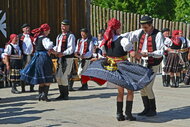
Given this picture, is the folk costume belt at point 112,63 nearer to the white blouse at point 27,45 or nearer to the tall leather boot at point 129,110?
the tall leather boot at point 129,110

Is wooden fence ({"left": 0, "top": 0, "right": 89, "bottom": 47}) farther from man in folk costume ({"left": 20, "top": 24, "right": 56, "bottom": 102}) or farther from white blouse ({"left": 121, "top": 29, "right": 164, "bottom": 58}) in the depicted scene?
white blouse ({"left": 121, "top": 29, "right": 164, "bottom": 58})

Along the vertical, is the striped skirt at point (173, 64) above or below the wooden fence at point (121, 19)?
below

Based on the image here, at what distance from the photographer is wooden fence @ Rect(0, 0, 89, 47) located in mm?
12023

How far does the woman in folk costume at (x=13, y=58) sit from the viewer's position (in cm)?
1027

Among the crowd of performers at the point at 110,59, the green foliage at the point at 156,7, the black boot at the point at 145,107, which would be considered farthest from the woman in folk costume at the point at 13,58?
the green foliage at the point at 156,7

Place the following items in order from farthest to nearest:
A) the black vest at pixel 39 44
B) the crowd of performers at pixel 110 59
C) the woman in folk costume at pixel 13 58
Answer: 1. the woman in folk costume at pixel 13 58
2. the black vest at pixel 39 44
3. the crowd of performers at pixel 110 59

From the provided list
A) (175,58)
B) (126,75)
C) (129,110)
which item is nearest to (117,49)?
(126,75)

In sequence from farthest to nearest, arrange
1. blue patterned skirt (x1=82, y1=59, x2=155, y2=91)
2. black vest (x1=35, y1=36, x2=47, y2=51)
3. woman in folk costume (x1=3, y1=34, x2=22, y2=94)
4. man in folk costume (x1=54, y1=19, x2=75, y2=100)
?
woman in folk costume (x1=3, y1=34, x2=22, y2=94), man in folk costume (x1=54, y1=19, x2=75, y2=100), black vest (x1=35, y1=36, x2=47, y2=51), blue patterned skirt (x1=82, y1=59, x2=155, y2=91)

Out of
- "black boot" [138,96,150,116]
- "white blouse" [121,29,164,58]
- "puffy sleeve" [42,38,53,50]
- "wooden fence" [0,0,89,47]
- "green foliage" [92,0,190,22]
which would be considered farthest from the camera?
"green foliage" [92,0,190,22]

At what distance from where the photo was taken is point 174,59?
1177 cm

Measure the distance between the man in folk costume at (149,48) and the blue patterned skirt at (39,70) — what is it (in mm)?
2404

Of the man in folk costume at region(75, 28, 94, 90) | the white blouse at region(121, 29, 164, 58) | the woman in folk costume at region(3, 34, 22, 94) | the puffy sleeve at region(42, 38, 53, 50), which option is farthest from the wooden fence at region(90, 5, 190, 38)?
the white blouse at region(121, 29, 164, 58)

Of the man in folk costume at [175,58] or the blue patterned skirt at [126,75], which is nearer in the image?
the blue patterned skirt at [126,75]

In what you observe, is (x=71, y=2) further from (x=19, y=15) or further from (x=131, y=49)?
(x=131, y=49)
